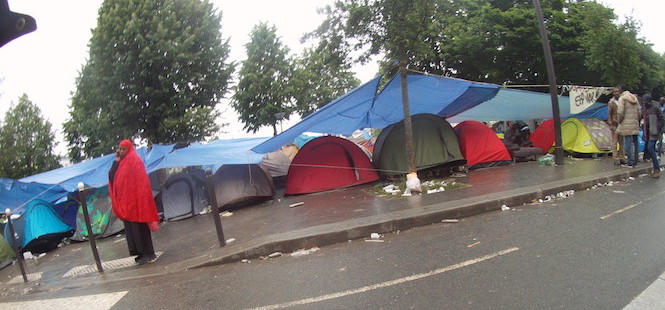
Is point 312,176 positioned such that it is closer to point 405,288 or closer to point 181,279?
point 181,279

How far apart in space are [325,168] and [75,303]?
22.7 ft

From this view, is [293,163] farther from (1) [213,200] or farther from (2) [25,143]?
(2) [25,143]

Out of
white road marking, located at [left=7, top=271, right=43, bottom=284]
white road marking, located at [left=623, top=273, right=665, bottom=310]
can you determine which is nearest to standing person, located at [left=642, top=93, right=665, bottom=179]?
white road marking, located at [left=623, top=273, right=665, bottom=310]

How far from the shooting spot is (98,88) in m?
14.4

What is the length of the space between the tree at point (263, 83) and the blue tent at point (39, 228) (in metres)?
12.7

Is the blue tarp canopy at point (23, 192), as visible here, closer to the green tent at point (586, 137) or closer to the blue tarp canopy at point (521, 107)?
the blue tarp canopy at point (521, 107)

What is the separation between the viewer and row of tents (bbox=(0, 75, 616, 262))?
29.5ft

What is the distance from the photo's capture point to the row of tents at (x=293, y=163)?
8977 millimetres

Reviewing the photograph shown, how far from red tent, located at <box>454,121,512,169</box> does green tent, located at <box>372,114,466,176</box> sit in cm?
54

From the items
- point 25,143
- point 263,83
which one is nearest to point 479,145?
point 263,83

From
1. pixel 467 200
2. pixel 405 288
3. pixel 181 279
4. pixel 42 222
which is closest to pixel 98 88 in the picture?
pixel 42 222

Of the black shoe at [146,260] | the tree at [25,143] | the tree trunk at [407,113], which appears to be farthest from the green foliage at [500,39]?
the tree at [25,143]

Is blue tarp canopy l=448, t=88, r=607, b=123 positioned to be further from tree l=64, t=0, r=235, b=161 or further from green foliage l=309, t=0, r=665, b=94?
tree l=64, t=0, r=235, b=161

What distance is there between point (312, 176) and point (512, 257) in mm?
7082
